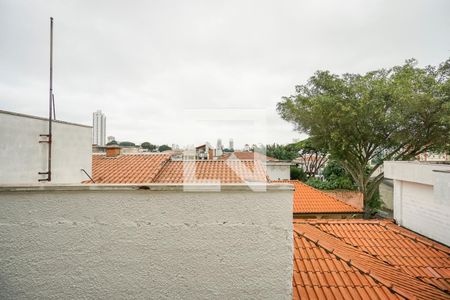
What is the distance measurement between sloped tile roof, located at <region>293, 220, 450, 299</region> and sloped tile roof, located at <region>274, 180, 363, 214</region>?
611 centimetres

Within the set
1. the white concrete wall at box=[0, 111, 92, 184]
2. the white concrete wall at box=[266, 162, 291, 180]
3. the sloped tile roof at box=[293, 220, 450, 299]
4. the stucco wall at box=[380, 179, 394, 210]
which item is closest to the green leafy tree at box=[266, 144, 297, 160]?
the white concrete wall at box=[266, 162, 291, 180]

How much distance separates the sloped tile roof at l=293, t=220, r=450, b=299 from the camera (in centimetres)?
290

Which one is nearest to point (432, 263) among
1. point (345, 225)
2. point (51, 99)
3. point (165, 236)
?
point (345, 225)

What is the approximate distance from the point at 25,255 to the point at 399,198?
40.1 ft

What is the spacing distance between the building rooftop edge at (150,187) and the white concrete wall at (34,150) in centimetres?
69

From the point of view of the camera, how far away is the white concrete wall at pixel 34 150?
2.51 metres

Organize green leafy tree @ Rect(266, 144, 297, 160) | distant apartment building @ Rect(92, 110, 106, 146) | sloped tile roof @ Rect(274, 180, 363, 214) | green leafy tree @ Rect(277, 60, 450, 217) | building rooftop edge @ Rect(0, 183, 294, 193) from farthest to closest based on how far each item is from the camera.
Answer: green leafy tree @ Rect(266, 144, 297, 160) → green leafy tree @ Rect(277, 60, 450, 217) → sloped tile roof @ Rect(274, 180, 363, 214) → distant apartment building @ Rect(92, 110, 106, 146) → building rooftop edge @ Rect(0, 183, 294, 193)

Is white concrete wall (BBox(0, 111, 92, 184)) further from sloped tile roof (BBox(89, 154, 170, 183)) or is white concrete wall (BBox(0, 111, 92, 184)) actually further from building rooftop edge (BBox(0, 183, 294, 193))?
sloped tile roof (BBox(89, 154, 170, 183))

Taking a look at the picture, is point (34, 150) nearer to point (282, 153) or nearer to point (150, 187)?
point (150, 187)

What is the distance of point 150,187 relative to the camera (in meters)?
1.99

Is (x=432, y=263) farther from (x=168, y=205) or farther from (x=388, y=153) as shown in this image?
(x=388, y=153)

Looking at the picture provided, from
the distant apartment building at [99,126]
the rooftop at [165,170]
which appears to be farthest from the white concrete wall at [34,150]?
the rooftop at [165,170]

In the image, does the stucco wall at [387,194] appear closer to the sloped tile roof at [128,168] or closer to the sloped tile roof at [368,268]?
the sloped tile roof at [368,268]

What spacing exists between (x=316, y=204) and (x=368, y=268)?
32.3 feet
